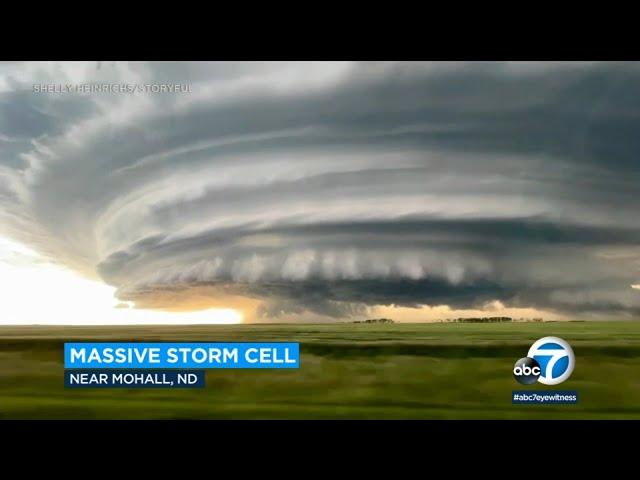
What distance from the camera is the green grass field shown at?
18.3 feet

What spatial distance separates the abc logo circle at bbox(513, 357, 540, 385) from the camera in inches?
221

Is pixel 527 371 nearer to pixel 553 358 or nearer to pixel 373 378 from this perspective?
pixel 553 358

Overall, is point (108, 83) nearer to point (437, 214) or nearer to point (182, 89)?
point (182, 89)

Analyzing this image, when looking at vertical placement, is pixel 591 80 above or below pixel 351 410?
above

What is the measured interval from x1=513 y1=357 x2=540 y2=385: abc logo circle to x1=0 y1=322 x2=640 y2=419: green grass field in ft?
0.20

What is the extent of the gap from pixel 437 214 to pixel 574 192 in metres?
1.30

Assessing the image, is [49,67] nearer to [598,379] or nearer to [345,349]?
[345,349]

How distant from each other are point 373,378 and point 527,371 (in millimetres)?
1429

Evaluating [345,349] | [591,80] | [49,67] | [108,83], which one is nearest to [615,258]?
[591,80]

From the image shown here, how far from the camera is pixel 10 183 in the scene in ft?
19.1

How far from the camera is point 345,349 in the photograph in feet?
18.5

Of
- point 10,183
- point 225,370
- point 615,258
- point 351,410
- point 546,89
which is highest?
point 546,89

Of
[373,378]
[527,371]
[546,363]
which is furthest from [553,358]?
[373,378]

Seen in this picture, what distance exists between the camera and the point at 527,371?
561 centimetres
